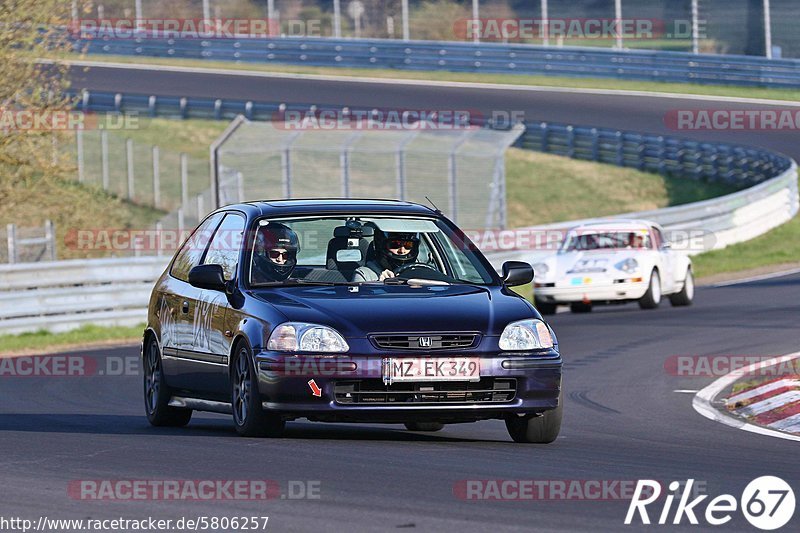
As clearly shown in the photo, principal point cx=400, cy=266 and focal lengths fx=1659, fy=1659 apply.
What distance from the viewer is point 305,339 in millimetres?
9352

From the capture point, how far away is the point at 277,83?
47.1m

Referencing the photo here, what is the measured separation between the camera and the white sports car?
22.4 metres

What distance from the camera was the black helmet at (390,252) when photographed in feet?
34.4

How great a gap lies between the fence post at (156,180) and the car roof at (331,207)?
20.6m

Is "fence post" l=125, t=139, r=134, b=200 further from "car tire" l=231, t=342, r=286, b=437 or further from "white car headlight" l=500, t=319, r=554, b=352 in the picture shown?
"white car headlight" l=500, t=319, r=554, b=352

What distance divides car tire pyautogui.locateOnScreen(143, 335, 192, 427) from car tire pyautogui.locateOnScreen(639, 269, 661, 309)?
12089 mm

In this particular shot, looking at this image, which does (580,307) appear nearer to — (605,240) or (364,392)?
(605,240)

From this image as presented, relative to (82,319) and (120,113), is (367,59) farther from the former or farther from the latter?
(82,319)

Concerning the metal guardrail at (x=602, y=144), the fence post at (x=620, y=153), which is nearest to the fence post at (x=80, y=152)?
the metal guardrail at (x=602, y=144)

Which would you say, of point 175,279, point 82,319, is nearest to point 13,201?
point 82,319

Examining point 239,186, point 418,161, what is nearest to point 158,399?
point 239,186

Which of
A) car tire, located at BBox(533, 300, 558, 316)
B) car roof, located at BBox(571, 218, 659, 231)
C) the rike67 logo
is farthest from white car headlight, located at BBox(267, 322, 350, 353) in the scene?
car roof, located at BBox(571, 218, 659, 231)

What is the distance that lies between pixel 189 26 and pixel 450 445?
43853 millimetres

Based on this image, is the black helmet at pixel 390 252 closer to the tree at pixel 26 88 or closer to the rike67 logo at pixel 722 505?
the rike67 logo at pixel 722 505
